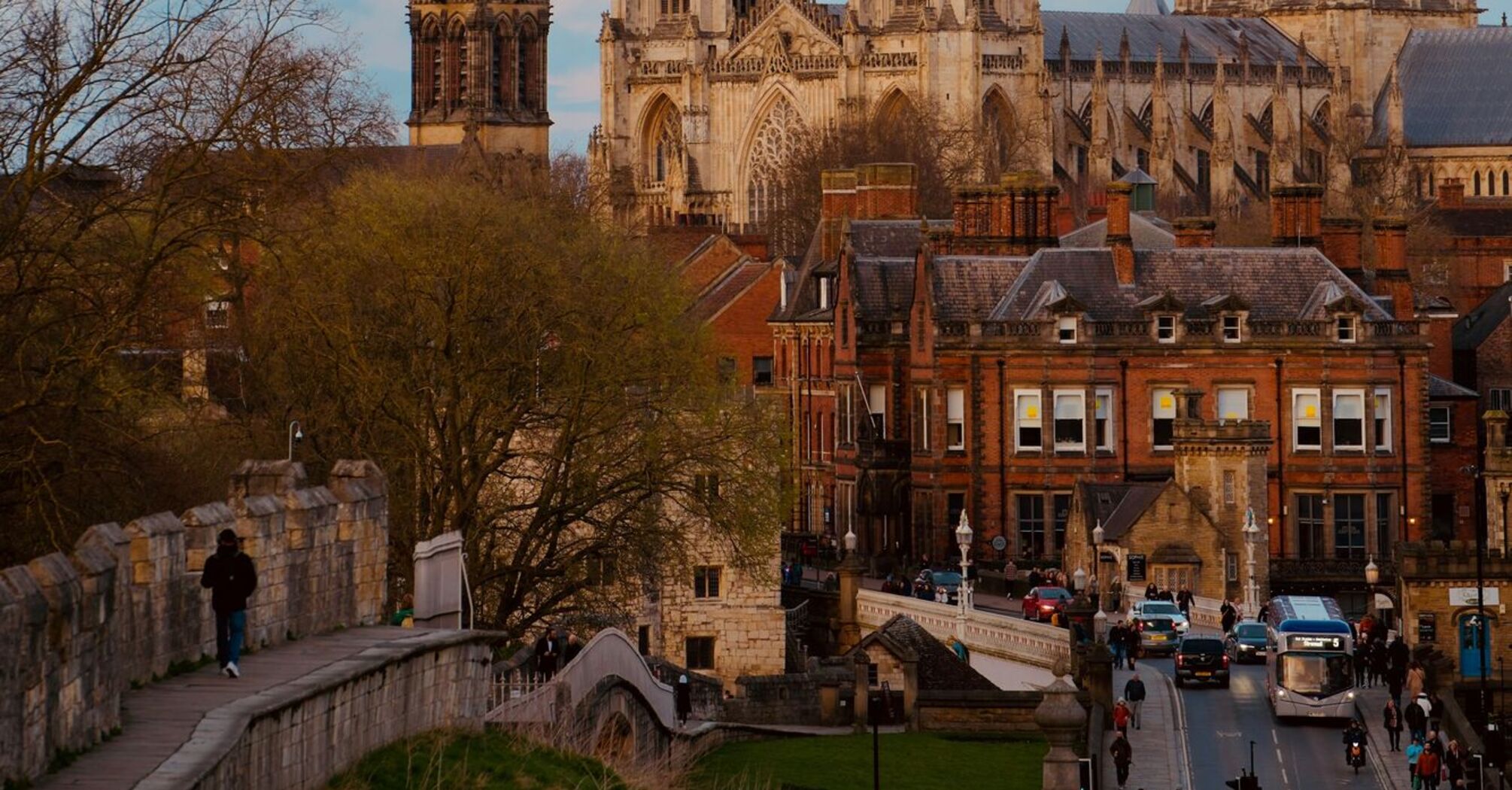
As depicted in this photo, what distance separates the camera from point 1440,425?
81.1m

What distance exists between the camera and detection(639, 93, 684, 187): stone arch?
171 metres

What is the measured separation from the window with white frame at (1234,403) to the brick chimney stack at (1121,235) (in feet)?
10.5

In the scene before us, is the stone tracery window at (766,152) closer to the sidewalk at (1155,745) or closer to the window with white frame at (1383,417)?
the window with white frame at (1383,417)

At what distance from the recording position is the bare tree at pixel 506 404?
4806 centimetres

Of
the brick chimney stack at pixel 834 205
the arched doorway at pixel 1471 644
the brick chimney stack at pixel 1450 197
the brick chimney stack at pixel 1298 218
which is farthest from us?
the brick chimney stack at pixel 1450 197

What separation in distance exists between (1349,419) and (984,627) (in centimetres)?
1516

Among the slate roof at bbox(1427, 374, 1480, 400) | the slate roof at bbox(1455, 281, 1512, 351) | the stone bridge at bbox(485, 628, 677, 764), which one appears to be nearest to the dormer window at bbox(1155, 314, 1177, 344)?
the slate roof at bbox(1427, 374, 1480, 400)

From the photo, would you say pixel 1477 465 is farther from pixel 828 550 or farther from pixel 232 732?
pixel 232 732

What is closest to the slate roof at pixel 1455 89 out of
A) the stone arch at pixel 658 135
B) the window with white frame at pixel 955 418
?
the stone arch at pixel 658 135

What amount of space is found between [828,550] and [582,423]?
30.3 meters

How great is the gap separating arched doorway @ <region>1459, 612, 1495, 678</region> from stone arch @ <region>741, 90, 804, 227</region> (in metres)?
100

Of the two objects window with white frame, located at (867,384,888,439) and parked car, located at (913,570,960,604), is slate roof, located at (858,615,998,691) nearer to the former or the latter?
parked car, located at (913,570,960,604)

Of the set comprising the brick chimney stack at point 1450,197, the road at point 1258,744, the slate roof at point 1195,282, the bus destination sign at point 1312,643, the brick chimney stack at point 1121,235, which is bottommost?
the road at point 1258,744

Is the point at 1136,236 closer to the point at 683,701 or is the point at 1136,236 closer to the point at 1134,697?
the point at 1134,697
